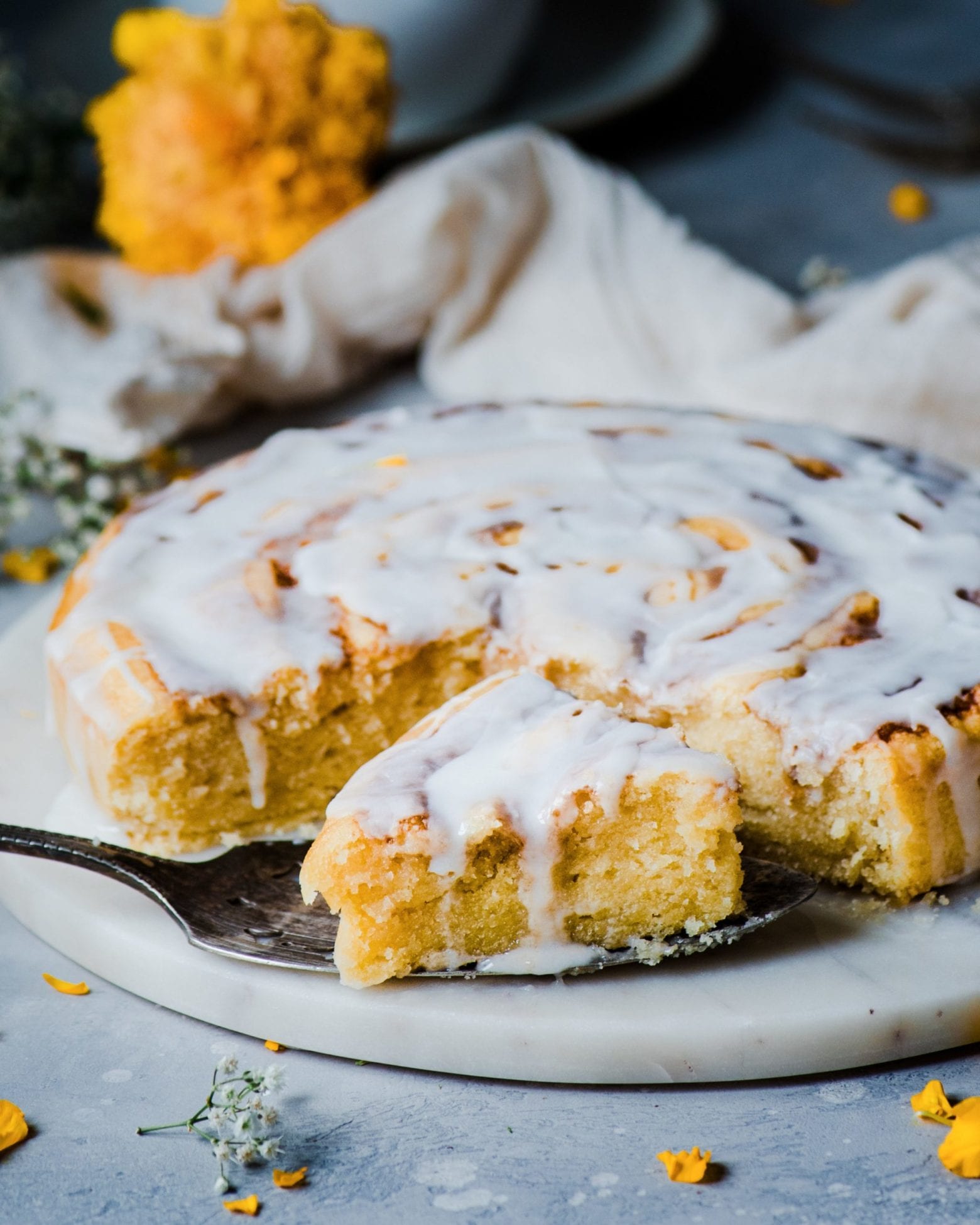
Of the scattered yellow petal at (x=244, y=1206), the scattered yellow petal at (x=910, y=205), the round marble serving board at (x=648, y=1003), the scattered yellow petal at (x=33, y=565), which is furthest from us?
the scattered yellow petal at (x=910, y=205)

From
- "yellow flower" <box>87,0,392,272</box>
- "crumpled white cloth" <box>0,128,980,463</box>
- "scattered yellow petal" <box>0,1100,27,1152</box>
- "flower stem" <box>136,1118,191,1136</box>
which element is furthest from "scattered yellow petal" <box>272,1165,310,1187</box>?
"yellow flower" <box>87,0,392,272</box>

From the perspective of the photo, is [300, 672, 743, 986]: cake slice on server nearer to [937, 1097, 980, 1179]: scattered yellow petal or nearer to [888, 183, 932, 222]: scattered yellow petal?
[937, 1097, 980, 1179]: scattered yellow petal

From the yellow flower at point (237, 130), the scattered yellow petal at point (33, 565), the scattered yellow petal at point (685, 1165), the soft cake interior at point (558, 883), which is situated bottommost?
the scattered yellow petal at point (33, 565)

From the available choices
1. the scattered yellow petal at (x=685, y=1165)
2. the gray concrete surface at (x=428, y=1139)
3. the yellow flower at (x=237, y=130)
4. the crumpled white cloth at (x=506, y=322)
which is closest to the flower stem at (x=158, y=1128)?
the gray concrete surface at (x=428, y=1139)

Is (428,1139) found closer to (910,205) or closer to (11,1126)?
(11,1126)

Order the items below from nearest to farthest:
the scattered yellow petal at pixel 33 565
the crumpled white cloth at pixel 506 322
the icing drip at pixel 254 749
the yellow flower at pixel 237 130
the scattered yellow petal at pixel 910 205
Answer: the icing drip at pixel 254 749
the scattered yellow petal at pixel 33 565
the crumpled white cloth at pixel 506 322
the yellow flower at pixel 237 130
the scattered yellow petal at pixel 910 205

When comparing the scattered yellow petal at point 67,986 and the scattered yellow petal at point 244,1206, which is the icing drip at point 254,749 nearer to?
the scattered yellow petal at point 67,986

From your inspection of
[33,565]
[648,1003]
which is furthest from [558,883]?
[33,565]

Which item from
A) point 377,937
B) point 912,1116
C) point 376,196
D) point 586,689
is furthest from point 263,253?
point 912,1116
